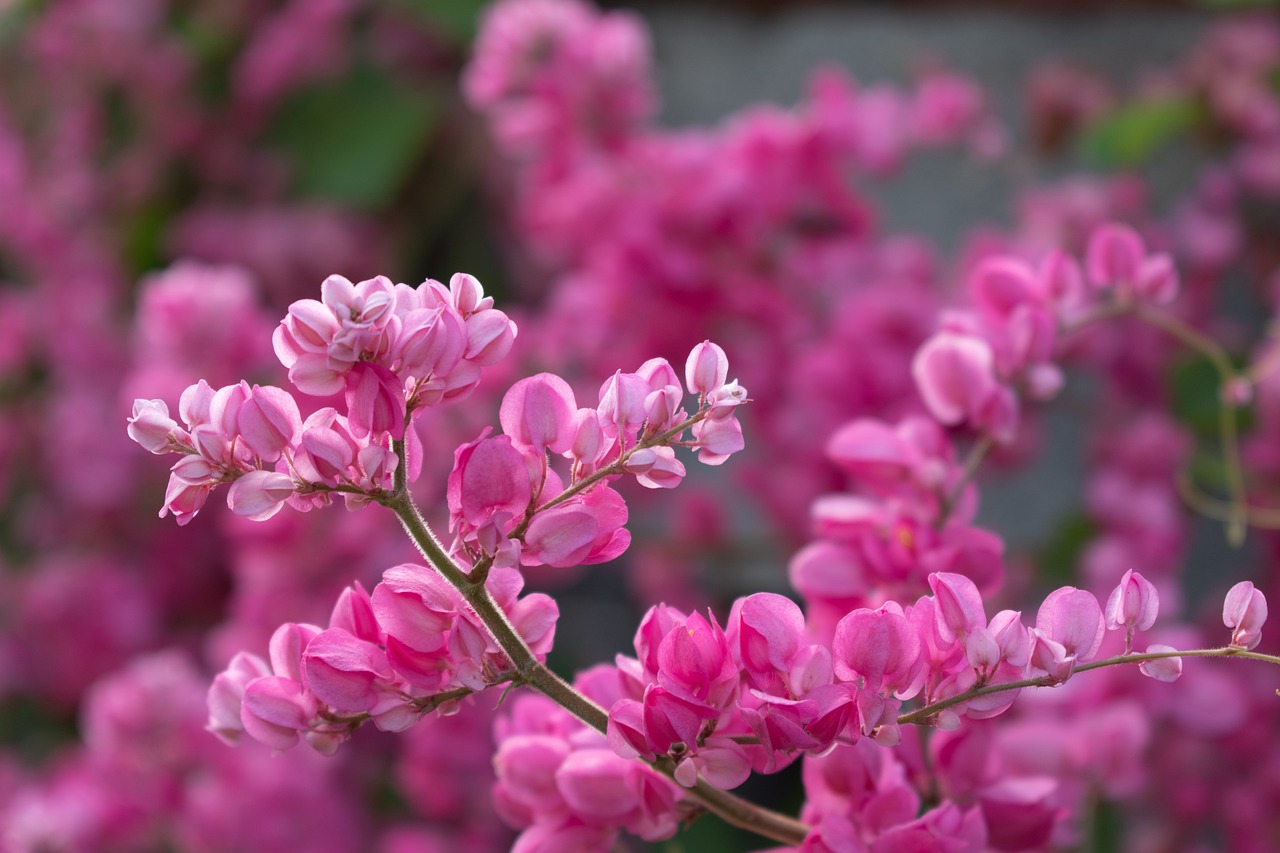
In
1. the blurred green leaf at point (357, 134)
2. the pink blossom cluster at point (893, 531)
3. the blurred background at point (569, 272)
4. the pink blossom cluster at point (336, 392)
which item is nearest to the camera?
the pink blossom cluster at point (336, 392)

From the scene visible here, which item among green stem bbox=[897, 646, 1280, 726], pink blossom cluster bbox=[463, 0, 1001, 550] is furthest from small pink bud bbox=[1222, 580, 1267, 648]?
pink blossom cluster bbox=[463, 0, 1001, 550]

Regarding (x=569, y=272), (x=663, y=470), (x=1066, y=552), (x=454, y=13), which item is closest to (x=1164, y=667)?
(x=663, y=470)

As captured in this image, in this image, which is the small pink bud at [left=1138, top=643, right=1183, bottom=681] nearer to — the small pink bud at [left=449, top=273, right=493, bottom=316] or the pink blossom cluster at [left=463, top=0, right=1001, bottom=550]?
the small pink bud at [left=449, top=273, right=493, bottom=316]

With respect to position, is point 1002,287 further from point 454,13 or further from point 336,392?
point 454,13

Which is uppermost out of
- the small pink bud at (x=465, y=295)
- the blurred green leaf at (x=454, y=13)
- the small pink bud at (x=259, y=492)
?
the small pink bud at (x=465, y=295)

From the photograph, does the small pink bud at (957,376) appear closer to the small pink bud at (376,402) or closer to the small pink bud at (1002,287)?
the small pink bud at (1002,287)

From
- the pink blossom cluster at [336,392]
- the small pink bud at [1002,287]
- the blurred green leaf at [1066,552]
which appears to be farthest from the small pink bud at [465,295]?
the blurred green leaf at [1066,552]

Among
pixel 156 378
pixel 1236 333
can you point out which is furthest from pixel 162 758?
pixel 1236 333

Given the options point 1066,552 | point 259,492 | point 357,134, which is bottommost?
point 1066,552
